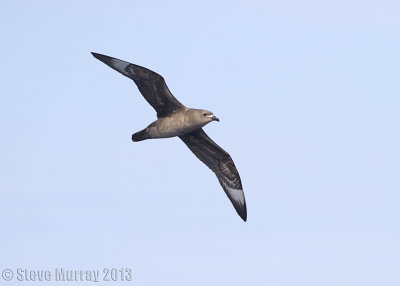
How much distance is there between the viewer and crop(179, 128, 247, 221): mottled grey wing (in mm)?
21906

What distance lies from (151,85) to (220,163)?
4.52 meters

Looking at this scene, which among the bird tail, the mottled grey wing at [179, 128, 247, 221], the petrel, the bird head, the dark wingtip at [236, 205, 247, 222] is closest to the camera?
the bird head

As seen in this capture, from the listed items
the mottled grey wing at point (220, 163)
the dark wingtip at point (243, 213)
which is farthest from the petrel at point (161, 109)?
the dark wingtip at point (243, 213)

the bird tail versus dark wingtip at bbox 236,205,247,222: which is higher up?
the bird tail

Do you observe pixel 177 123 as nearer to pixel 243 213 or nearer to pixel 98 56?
pixel 98 56

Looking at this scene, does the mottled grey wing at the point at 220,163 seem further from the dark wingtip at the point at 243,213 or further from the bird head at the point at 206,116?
the bird head at the point at 206,116

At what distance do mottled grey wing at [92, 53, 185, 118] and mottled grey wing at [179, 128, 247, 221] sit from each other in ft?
6.90

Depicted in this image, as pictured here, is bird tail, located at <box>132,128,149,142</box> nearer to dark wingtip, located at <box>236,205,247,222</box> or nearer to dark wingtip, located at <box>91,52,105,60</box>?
dark wingtip, located at <box>91,52,105,60</box>

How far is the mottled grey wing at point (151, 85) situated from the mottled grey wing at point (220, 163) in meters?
2.10

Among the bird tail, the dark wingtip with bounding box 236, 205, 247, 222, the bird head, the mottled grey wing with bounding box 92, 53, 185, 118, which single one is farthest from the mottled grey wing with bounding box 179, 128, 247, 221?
the bird head

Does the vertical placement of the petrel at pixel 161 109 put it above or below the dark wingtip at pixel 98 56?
below

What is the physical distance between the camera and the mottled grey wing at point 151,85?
19.5 m

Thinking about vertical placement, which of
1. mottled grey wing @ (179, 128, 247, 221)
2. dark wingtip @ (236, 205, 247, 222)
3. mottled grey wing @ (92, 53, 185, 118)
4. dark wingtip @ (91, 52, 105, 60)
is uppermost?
dark wingtip @ (91, 52, 105, 60)

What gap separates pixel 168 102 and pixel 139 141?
1.67 metres
